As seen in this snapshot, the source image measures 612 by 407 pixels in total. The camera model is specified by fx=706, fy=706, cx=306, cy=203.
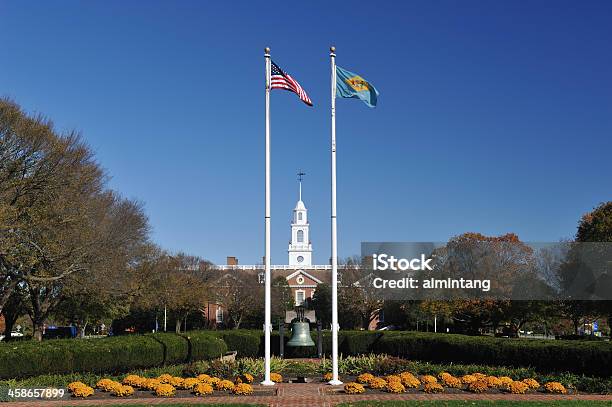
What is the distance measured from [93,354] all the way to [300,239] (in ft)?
299

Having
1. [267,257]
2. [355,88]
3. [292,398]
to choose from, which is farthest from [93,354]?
[355,88]

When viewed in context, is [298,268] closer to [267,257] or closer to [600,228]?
[600,228]

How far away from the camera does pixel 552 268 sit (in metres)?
43.3

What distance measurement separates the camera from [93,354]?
19.4 meters

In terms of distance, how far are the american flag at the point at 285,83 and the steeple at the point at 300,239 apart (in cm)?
9073

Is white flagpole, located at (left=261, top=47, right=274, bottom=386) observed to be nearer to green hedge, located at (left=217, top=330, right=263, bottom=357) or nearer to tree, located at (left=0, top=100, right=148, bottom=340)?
tree, located at (left=0, top=100, right=148, bottom=340)

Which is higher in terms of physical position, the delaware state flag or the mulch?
the delaware state flag

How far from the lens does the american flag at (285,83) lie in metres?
17.6

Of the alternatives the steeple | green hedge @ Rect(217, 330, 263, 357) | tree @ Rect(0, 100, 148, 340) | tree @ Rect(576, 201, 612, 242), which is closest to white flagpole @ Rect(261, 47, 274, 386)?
tree @ Rect(0, 100, 148, 340)

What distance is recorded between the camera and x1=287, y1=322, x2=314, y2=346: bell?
21125mm

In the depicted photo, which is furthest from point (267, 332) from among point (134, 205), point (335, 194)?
point (134, 205)

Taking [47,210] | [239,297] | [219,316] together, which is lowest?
[219,316]

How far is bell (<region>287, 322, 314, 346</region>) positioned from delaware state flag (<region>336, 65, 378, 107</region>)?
24.8 feet

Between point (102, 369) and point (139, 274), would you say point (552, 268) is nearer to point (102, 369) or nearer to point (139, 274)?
point (139, 274)
